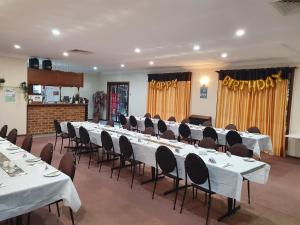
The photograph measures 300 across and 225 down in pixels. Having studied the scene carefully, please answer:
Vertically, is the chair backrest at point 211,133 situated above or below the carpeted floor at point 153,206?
above

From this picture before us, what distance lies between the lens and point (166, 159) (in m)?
3.55

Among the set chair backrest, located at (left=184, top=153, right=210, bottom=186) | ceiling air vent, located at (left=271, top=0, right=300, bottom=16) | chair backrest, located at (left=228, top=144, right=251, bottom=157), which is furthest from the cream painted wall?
ceiling air vent, located at (left=271, top=0, right=300, bottom=16)

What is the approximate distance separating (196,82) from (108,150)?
16.9 ft

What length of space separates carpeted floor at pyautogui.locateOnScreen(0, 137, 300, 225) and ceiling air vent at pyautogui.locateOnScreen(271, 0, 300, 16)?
2779mm

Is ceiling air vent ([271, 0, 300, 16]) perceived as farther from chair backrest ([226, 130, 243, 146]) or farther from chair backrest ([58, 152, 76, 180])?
chair backrest ([58, 152, 76, 180])

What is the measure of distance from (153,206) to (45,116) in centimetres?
650

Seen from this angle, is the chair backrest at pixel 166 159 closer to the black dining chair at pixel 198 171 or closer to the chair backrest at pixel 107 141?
the black dining chair at pixel 198 171

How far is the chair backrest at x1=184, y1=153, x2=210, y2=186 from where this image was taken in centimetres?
304

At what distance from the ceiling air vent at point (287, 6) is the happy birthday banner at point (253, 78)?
3975 mm

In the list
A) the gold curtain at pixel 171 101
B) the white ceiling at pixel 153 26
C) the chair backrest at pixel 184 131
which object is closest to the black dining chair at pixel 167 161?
the white ceiling at pixel 153 26

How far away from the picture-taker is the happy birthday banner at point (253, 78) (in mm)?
6820

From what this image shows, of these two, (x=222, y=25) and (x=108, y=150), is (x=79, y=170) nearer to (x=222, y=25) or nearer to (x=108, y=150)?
(x=108, y=150)

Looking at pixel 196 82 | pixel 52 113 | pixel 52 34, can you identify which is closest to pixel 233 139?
pixel 196 82

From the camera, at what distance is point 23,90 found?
8.16m
